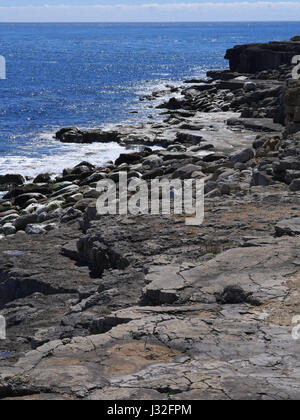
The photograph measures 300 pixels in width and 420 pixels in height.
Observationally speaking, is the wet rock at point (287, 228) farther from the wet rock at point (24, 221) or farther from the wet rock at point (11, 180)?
the wet rock at point (11, 180)

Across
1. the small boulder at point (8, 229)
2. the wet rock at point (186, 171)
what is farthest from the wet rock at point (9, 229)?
the wet rock at point (186, 171)

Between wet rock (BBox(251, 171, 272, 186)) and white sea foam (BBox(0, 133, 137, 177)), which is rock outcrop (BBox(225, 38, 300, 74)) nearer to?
white sea foam (BBox(0, 133, 137, 177))

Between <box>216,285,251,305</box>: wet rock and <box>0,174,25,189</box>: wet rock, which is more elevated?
<box>216,285,251,305</box>: wet rock

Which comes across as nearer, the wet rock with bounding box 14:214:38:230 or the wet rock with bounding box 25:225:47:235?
the wet rock with bounding box 25:225:47:235

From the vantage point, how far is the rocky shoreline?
5.42 m

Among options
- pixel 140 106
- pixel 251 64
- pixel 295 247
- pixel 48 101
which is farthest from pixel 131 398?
pixel 251 64

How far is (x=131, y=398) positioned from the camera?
16.6ft

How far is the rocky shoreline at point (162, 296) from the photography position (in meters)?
5.42

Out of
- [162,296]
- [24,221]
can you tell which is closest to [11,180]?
[24,221]

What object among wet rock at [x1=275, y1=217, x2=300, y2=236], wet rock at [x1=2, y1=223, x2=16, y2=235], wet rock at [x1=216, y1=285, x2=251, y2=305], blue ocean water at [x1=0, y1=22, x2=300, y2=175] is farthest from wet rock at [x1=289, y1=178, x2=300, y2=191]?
blue ocean water at [x1=0, y1=22, x2=300, y2=175]

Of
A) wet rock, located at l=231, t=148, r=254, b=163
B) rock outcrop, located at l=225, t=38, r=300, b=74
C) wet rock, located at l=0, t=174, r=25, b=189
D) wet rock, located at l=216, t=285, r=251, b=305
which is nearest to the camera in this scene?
wet rock, located at l=216, t=285, r=251, b=305

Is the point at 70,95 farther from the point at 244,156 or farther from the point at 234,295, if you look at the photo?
the point at 234,295

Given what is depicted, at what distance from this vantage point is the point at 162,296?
739cm
